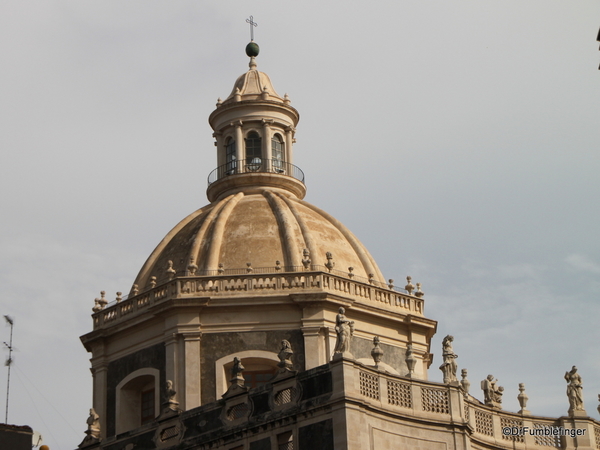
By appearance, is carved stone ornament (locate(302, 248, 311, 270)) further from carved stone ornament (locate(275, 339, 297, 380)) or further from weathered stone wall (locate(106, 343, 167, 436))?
carved stone ornament (locate(275, 339, 297, 380))

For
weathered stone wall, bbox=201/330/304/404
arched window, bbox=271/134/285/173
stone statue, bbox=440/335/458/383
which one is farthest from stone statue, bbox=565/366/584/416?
arched window, bbox=271/134/285/173

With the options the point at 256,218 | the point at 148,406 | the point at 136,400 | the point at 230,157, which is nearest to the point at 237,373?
the point at 148,406

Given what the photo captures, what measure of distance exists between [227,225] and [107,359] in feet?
24.3

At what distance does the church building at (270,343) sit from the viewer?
54.2 m

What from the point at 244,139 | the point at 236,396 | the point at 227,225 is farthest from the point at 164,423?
the point at 244,139

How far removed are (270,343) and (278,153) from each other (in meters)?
Result: 13.0

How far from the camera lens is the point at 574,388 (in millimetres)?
61000

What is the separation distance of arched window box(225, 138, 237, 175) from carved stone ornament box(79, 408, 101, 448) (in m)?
15.0

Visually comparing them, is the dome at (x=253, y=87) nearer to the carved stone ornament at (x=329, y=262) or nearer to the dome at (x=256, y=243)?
the dome at (x=256, y=243)

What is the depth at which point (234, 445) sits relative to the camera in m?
55.5

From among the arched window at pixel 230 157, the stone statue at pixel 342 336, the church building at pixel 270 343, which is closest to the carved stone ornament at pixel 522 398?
the church building at pixel 270 343

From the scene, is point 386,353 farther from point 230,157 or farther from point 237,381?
point 230,157

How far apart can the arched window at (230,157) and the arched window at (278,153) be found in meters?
1.76

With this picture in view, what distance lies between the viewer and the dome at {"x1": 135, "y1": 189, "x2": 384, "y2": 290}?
219ft
